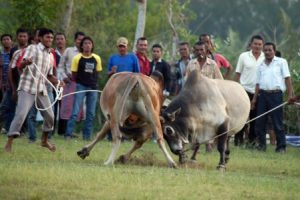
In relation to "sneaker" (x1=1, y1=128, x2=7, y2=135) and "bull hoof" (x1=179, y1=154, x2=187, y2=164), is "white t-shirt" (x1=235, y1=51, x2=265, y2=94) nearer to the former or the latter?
"sneaker" (x1=1, y1=128, x2=7, y2=135)

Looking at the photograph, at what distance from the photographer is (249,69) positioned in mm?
21312

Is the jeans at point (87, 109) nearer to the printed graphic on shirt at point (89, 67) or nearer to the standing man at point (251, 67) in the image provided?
the printed graphic on shirt at point (89, 67)

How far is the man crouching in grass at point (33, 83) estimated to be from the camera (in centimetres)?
1680

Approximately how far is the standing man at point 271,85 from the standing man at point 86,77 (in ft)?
10.4

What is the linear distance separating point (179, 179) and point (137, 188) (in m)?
1.12

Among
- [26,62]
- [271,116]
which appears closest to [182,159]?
[26,62]

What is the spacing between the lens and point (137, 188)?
13078 millimetres

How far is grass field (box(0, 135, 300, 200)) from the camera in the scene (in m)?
12.8

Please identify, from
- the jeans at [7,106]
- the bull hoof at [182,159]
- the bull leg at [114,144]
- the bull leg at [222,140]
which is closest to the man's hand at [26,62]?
the bull leg at [114,144]

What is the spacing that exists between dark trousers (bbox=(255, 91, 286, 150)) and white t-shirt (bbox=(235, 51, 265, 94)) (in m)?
0.77

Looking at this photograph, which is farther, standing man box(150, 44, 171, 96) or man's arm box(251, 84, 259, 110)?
standing man box(150, 44, 171, 96)

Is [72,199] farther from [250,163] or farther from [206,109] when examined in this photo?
[250,163]

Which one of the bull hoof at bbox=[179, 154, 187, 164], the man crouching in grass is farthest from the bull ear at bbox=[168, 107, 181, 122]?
the man crouching in grass

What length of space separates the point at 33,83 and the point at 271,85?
5.32 m
